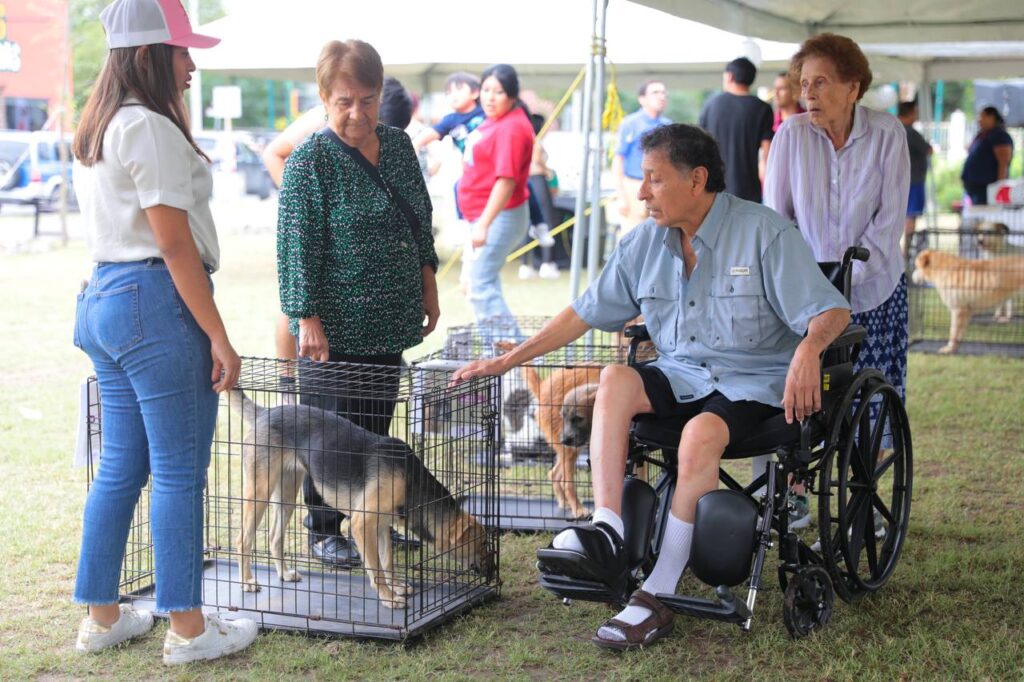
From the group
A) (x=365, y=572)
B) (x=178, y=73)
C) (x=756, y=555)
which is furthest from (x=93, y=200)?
(x=756, y=555)

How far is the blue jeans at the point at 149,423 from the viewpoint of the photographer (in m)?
2.64

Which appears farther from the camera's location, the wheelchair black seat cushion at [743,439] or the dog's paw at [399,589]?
the dog's paw at [399,589]

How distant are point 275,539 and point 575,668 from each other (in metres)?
1.03

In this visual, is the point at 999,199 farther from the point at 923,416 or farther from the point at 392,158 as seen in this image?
the point at 392,158

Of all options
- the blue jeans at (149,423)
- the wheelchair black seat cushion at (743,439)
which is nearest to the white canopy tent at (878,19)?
the wheelchair black seat cushion at (743,439)

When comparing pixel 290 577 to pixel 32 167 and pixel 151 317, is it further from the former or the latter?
pixel 32 167

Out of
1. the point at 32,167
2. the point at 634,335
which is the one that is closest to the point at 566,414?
the point at 634,335

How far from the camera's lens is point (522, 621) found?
3.24 metres

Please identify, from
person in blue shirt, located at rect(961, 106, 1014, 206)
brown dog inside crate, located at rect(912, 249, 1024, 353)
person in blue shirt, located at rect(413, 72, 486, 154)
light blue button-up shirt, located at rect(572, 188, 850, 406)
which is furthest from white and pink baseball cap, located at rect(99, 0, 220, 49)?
person in blue shirt, located at rect(961, 106, 1014, 206)

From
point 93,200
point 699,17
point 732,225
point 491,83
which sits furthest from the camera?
point 491,83

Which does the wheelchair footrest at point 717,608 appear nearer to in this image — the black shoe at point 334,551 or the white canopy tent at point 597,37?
the black shoe at point 334,551

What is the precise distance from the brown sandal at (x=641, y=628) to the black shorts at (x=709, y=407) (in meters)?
0.48

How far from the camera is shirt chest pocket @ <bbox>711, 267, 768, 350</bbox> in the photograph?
3086mm

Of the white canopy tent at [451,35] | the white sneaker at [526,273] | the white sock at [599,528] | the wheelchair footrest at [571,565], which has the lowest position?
the wheelchair footrest at [571,565]
